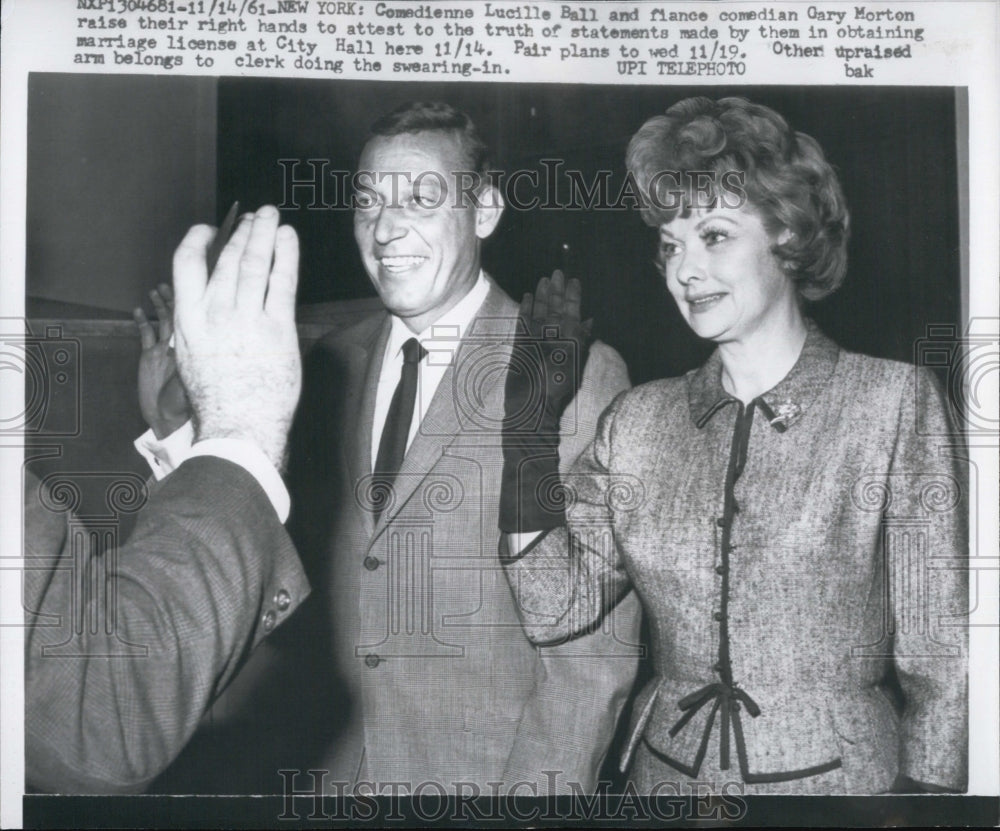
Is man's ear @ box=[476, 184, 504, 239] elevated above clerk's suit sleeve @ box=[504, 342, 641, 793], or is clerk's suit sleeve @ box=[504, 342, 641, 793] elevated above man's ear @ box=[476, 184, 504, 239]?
man's ear @ box=[476, 184, 504, 239]

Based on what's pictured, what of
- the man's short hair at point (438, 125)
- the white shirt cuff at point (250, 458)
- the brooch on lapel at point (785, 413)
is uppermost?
the man's short hair at point (438, 125)

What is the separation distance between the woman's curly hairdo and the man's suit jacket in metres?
0.75

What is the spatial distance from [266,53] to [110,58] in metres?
0.48

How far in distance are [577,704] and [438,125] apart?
1.78 m

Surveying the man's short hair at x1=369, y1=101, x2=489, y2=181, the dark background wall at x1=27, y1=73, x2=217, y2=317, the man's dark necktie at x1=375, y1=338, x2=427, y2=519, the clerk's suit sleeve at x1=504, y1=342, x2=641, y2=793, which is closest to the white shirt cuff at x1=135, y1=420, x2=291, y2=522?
the man's dark necktie at x1=375, y1=338, x2=427, y2=519

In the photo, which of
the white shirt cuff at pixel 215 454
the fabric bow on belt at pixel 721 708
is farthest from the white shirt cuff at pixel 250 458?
the fabric bow on belt at pixel 721 708

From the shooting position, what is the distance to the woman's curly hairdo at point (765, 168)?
366 centimetres

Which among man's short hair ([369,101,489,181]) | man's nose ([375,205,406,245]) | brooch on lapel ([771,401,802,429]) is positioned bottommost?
brooch on lapel ([771,401,802,429])

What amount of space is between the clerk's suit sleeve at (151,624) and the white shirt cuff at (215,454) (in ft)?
0.09

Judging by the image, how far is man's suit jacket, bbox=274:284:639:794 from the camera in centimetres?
357

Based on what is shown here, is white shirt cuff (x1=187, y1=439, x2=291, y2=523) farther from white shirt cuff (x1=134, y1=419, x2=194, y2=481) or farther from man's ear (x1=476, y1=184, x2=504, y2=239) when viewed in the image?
man's ear (x1=476, y1=184, x2=504, y2=239)

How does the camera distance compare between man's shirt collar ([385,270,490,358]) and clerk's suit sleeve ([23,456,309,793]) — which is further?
man's shirt collar ([385,270,490,358])

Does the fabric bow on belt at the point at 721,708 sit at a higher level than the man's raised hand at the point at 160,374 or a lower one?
lower

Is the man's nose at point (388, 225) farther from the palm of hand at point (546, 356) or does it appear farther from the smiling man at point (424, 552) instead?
the palm of hand at point (546, 356)
